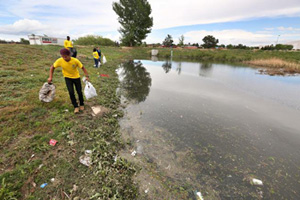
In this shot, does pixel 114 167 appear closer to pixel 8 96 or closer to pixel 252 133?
pixel 252 133

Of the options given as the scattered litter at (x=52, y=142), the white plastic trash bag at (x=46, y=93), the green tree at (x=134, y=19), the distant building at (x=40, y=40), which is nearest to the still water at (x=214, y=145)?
the scattered litter at (x=52, y=142)

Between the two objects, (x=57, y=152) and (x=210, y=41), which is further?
(x=210, y=41)

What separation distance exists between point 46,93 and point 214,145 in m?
5.65

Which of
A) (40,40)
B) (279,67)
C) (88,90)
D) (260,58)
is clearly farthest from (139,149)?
(260,58)

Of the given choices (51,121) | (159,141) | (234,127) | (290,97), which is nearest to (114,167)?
(159,141)

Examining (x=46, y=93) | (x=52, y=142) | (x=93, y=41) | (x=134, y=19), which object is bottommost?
(x=52, y=142)

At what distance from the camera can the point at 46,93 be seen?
455 centimetres

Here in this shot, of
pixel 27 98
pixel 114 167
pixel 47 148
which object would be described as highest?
pixel 27 98

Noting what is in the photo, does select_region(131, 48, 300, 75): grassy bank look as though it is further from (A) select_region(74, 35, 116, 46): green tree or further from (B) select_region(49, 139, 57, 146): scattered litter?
(B) select_region(49, 139, 57, 146): scattered litter

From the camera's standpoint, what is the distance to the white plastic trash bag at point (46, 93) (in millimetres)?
4422

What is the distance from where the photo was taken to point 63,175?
2596 millimetres

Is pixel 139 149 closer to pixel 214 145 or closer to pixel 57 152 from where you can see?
pixel 57 152

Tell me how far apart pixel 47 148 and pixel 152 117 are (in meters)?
3.34

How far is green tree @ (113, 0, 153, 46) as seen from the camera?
130ft
